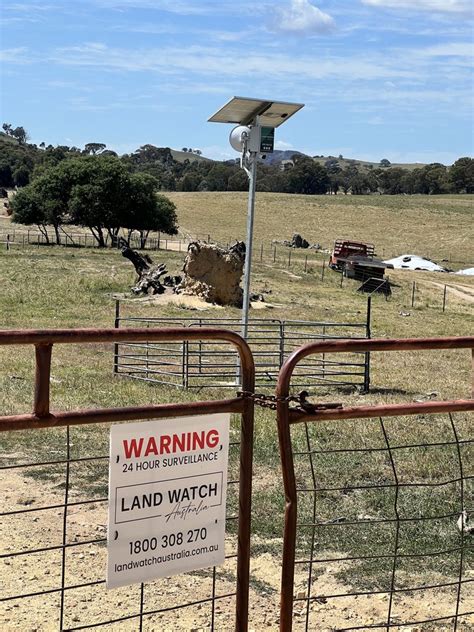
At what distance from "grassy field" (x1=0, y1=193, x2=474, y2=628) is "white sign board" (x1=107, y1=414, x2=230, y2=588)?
1.70ft

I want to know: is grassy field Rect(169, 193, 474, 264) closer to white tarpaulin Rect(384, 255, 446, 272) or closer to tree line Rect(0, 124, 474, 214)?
white tarpaulin Rect(384, 255, 446, 272)

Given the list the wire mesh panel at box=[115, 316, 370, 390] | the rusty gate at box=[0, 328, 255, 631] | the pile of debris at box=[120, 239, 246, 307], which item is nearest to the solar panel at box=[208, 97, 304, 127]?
the wire mesh panel at box=[115, 316, 370, 390]

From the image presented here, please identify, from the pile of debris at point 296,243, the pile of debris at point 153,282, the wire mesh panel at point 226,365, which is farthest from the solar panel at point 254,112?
the pile of debris at point 296,243

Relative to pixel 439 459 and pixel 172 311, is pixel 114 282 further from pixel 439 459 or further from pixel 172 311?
pixel 439 459

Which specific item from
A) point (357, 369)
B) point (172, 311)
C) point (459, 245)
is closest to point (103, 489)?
point (357, 369)

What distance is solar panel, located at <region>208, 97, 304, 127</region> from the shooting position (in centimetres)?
1337

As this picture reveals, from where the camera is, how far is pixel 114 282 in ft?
111

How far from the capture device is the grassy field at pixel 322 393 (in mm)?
7281

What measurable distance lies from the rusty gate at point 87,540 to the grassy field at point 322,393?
1.19 ft

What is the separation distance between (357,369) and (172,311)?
373 inches

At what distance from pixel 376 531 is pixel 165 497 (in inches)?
147

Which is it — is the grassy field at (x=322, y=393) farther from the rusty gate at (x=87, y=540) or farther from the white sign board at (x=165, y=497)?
the white sign board at (x=165, y=497)

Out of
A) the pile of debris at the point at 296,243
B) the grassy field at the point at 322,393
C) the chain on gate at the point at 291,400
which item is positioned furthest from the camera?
the pile of debris at the point at 296,243

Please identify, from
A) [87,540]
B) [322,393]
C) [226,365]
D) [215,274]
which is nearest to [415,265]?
[215,274]
